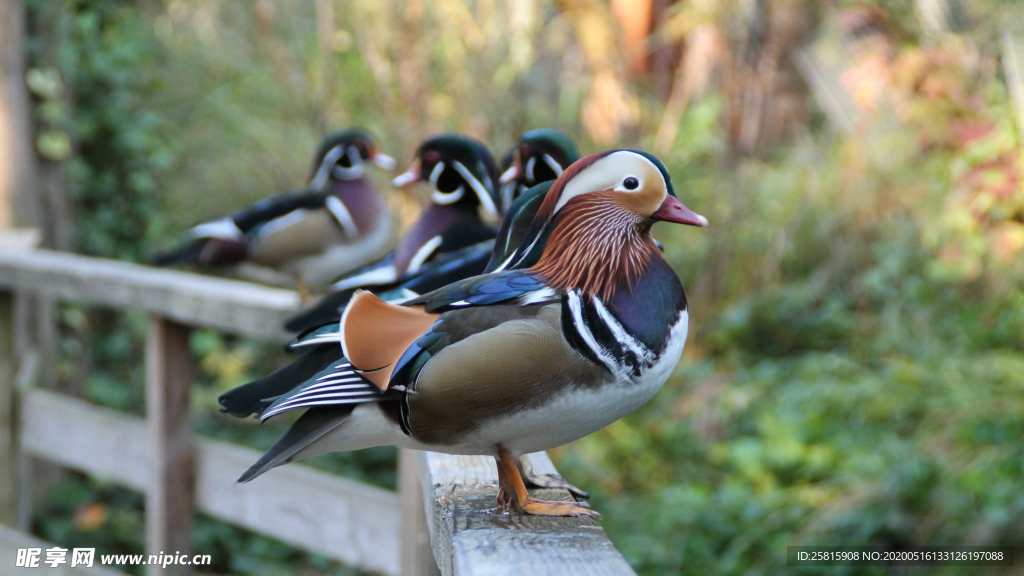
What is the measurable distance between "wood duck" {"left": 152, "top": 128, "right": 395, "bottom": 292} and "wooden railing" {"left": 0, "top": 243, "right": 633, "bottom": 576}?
3.9 inches

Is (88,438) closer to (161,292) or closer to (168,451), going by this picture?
(168,451)

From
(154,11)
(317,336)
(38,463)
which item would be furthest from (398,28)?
(317,336)

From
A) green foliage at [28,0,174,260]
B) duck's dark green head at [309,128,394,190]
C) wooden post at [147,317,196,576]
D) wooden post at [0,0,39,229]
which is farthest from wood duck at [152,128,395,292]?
green foliage at [28,0,174,260]

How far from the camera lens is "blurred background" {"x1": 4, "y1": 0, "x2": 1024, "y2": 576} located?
3104 millimetres

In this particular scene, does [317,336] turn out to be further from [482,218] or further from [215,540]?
[215,540]

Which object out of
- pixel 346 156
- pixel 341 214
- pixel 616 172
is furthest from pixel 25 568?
pixel 616 172

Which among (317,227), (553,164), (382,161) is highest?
(382,161)

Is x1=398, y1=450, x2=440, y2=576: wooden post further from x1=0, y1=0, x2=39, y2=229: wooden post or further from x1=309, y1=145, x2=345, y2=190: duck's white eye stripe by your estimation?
x1=0, y1=0, x2=39, y2=229: wooden post

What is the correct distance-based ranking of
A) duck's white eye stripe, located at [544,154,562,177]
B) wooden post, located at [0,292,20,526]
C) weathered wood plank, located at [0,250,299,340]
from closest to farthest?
duck's white eye stripe, located at [544,154,562,177] < weathered wood plank, located at [0,250,299,340] < wooden post, located at [0,292,20,526]

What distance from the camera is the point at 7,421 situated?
303 centimetres

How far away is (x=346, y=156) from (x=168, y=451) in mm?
933

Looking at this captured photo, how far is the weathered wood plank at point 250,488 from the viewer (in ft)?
6.77

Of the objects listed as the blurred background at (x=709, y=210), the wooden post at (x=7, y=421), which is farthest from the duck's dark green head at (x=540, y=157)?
the wooden post at (x=7, y=421)

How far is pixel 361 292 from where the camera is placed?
949mm
